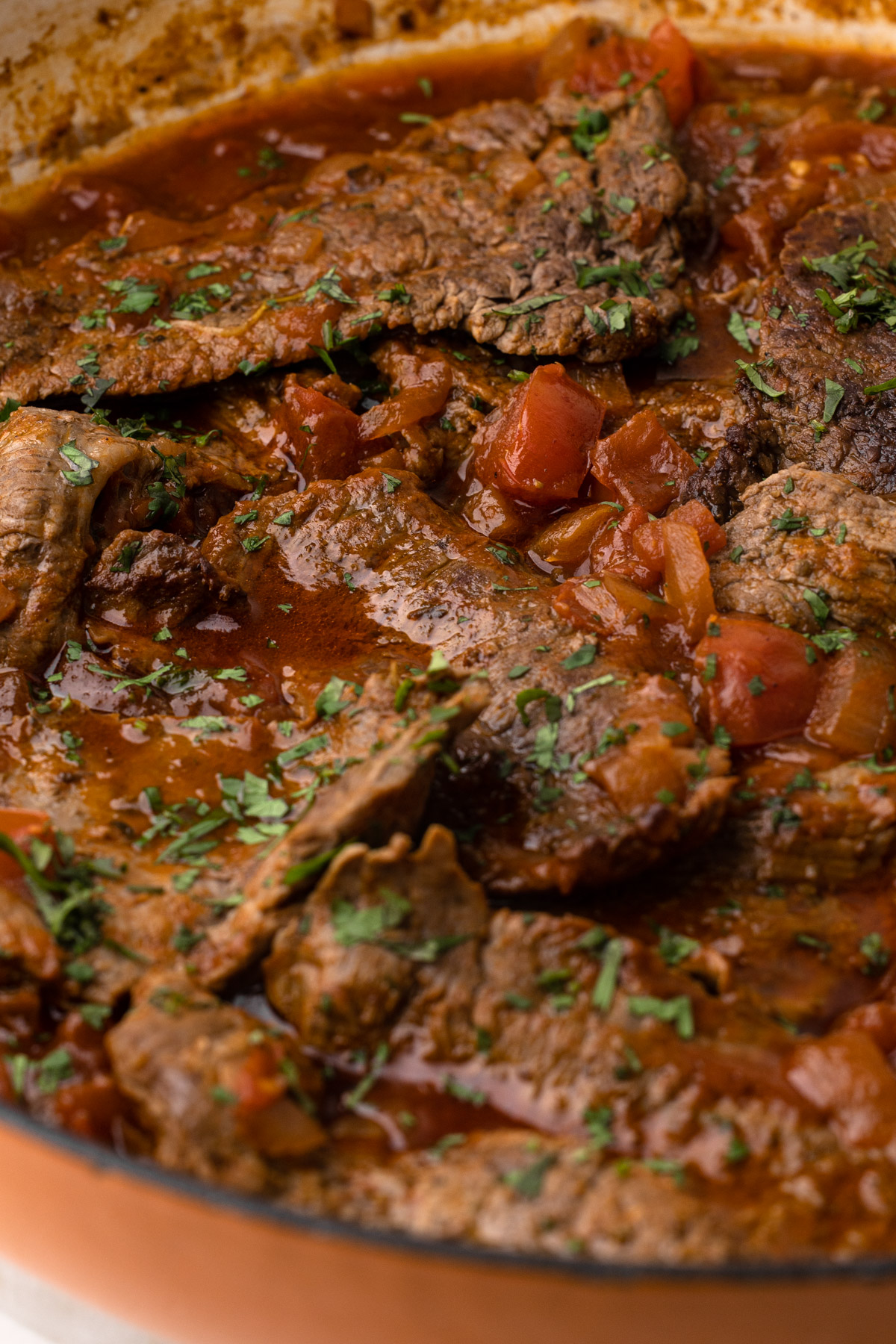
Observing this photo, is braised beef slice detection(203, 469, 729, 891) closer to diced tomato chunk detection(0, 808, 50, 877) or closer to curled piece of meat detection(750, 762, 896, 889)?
curled piece of meat detection(750, 762, 896, 889)

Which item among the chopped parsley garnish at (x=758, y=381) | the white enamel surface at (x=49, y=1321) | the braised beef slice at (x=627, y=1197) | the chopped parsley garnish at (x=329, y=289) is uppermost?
the chopped parsley garnish at (x=329, y=289)

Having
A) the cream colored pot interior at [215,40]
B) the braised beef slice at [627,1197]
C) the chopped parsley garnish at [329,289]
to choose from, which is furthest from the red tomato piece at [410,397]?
the braised beef slice at [627,1197]

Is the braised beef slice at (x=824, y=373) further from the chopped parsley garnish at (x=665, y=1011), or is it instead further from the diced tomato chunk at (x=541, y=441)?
the chopped parsley garnish at (x=665, y=1011)

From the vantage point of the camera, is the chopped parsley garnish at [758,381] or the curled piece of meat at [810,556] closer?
the curled piece of meat at [810,556]

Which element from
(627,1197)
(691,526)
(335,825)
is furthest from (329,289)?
(627,1197)

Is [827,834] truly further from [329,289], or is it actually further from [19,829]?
[329,289]

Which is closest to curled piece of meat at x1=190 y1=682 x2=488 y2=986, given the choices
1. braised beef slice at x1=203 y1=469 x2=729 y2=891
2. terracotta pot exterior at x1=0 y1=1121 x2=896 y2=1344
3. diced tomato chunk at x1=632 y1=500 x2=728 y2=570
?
braised beef slice at x1=203 y1=469 x2=729 y2=891
